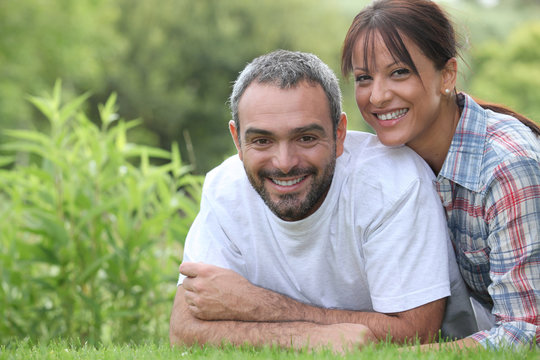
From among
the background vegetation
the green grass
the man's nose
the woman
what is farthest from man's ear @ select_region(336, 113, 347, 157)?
the green grass

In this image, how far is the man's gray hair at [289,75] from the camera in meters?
3.08

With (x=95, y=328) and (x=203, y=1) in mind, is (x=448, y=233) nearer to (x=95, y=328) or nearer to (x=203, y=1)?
(x=95, y=328)

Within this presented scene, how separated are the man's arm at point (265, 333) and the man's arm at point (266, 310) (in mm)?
42

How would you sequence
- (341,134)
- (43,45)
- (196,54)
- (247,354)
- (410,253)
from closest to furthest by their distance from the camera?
(247,354) < (410,253) < (341,134) < (43,45) < (196,54)

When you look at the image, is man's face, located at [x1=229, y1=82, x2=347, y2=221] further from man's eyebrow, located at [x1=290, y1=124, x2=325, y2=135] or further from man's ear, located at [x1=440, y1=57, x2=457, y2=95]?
man's ear, located at [x1=440, y1=57, x2=457, y2=95]

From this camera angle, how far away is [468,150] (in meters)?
2.96

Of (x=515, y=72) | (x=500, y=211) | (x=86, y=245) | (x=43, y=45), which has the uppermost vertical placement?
(x=515, y=72)

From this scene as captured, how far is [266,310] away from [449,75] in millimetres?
1463

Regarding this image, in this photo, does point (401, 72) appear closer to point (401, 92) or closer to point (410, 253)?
point (401, 92)

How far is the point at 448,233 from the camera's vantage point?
3092 mm

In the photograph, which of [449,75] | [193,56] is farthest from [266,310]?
[193,56]

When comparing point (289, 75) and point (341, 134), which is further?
point (341, 134)

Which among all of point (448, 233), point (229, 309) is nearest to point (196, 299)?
point (229, 309)

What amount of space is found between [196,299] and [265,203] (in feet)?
1.90
